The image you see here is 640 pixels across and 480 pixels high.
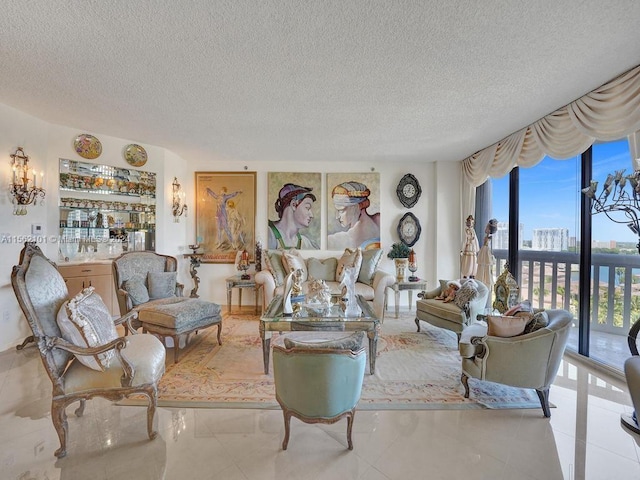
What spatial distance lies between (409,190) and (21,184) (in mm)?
5790

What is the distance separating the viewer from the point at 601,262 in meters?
3.20

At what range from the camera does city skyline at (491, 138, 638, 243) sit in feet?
9.93

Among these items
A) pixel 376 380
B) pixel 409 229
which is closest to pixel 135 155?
pixel 376 380

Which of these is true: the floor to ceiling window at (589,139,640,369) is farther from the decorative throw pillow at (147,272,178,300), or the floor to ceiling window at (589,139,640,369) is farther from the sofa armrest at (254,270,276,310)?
the decorative throw pillow at (147,272,178,300)

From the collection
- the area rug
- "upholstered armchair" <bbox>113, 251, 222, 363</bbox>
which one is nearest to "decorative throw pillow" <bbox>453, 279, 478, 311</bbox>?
the area rug

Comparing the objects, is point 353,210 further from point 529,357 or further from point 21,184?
point 21,184

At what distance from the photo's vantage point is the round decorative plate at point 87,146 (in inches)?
158

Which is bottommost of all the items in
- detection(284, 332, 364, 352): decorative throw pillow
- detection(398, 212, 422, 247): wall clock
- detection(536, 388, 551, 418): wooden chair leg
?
detection(536, 388, 551, 418): wooden chair leg

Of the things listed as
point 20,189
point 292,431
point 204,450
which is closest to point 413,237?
point 292,431

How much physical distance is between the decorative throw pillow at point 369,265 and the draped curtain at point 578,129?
222cm

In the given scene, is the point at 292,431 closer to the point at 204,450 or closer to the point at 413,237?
the point at 204,450

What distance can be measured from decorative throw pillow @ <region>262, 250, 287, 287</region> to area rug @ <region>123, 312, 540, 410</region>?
1138 mm

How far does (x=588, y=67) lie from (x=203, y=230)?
5672 millimetres

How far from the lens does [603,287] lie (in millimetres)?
3223
